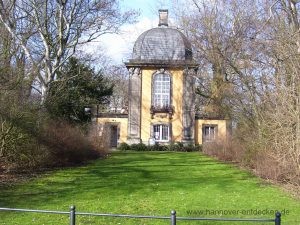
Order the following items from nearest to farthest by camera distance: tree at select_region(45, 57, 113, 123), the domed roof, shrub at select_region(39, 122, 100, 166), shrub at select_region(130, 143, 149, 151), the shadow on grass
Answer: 1. the shadow on grass
2. shrub at select_region(39, 122, 100, 166)
3. tree at select_region(45, 57, 113, 123)
4. shrub at select_region(130, 143, 149, 151)
5. the domed roof

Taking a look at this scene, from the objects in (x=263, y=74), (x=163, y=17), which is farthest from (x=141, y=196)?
(x=163, y=17)

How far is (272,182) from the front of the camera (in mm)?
16719

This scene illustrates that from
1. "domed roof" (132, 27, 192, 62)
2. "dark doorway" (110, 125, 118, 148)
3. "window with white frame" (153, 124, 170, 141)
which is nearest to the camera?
"window with white frame" (153, 124, 170, 141)

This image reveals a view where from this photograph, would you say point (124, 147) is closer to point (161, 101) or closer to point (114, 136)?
point (114, 136)

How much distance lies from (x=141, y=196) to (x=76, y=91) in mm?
21345

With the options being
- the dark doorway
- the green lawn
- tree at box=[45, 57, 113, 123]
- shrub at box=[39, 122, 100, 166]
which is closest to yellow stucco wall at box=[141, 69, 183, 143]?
the dark doorway

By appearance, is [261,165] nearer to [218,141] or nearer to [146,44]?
[218,141]

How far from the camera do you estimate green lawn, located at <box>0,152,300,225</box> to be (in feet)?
33.6

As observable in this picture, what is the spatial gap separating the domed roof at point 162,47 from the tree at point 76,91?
16.1 ft

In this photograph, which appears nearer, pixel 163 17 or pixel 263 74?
pixel 263 74

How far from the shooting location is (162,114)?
4156 centimetres

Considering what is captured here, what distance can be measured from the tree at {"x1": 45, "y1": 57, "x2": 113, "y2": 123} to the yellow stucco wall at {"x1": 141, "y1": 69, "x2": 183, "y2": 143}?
12.0 feet

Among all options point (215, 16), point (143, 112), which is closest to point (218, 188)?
point (215, 16)

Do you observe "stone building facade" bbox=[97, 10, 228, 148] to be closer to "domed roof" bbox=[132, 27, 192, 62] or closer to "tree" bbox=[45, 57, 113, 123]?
"domed roof" bbox=[132, 27, 192, 62]
